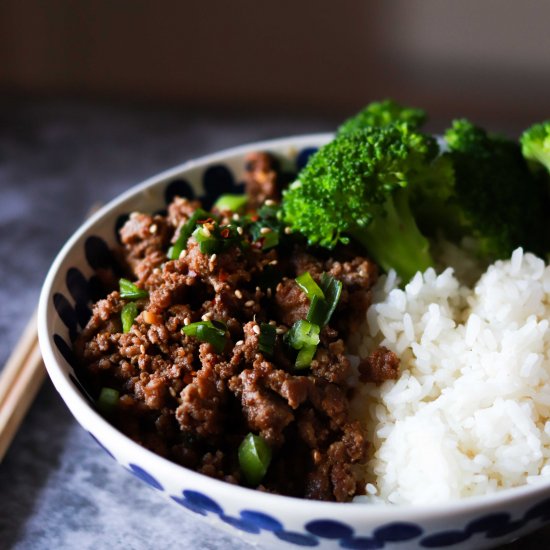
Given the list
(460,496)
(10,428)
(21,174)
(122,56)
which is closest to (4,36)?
(122,56)

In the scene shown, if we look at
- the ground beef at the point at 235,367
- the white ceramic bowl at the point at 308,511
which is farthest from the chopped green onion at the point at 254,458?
the white ceramic bowl at the point at 308,511

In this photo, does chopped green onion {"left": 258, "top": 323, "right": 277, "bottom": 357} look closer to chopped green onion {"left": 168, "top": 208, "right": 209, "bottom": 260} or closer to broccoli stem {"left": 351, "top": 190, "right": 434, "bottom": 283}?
chopped green onion {"left": 168, "top": 208, "right": 209, "bottom": 260}

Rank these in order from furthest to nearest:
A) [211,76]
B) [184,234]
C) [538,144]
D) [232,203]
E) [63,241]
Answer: [211,76]
[63,241]
[232,203]
[538,144]
[184,234]

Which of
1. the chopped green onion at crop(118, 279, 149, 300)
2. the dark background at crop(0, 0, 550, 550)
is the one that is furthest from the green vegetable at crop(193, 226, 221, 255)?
the dark background at crop(0, 0, 550, 550)

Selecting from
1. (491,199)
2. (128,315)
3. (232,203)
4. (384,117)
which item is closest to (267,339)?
(128,315)

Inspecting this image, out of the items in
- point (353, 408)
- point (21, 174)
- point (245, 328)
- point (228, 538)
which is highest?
point (245, 328)

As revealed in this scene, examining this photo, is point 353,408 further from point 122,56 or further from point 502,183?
point 122,56

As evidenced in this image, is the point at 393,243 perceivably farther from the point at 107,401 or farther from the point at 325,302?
the point at 107,401
